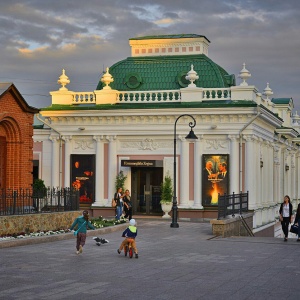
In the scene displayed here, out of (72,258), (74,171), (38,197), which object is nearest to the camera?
(72,258)

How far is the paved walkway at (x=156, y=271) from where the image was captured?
15.2 m

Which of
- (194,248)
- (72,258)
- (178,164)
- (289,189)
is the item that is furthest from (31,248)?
(289,189)

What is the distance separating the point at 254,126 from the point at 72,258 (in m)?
21.9

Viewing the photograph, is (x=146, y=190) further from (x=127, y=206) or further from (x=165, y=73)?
(x=165, y=73)

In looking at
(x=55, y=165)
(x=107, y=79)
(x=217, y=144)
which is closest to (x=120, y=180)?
(x=55, y=165)

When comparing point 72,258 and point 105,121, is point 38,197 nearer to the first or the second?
point 72,258

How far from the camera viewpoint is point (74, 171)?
43.9m

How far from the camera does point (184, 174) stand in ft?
136

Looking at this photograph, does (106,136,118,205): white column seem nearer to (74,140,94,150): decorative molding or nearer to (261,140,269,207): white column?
(74,140,94,150): decorative molding

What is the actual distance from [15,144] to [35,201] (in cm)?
309

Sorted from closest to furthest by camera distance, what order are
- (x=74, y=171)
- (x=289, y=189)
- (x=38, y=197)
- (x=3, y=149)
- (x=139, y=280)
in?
(x=139, y=280) < (x=38, y=197) < (x=3, y=149) < (x=74, y=171) < (x=289, y=189)

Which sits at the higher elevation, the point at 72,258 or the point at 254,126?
the point at 254,126

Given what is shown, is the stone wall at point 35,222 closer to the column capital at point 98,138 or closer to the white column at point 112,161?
the white column at point 112,161

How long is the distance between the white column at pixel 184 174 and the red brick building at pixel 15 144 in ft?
41.6
